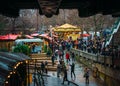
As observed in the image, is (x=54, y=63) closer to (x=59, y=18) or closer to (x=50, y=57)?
(x=50, y=57)

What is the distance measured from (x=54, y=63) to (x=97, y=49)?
501cm

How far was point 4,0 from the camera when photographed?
22.6 meters

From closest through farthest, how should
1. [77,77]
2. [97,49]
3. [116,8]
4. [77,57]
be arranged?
[116,8] → [77,77] → [97,49] → [77,57]

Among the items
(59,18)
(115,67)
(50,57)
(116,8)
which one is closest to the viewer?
(116,8)

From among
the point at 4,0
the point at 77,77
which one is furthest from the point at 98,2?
the point at 77,77

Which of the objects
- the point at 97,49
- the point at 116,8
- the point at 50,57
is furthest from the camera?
the point at 50,57

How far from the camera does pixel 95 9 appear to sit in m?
25.5

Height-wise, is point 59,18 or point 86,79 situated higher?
point 59,18

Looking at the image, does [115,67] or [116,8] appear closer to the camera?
[116,8]

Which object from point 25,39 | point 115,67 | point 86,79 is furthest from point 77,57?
point 115,67

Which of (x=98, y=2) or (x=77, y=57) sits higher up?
(x=98, y=2)

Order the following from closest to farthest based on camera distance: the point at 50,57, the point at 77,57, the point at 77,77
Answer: the point at 77,77 → the point at 50,57 → the point at 77,57

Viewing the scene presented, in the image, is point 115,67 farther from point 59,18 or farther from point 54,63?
point 59,18

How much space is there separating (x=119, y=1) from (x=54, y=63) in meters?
25.5
